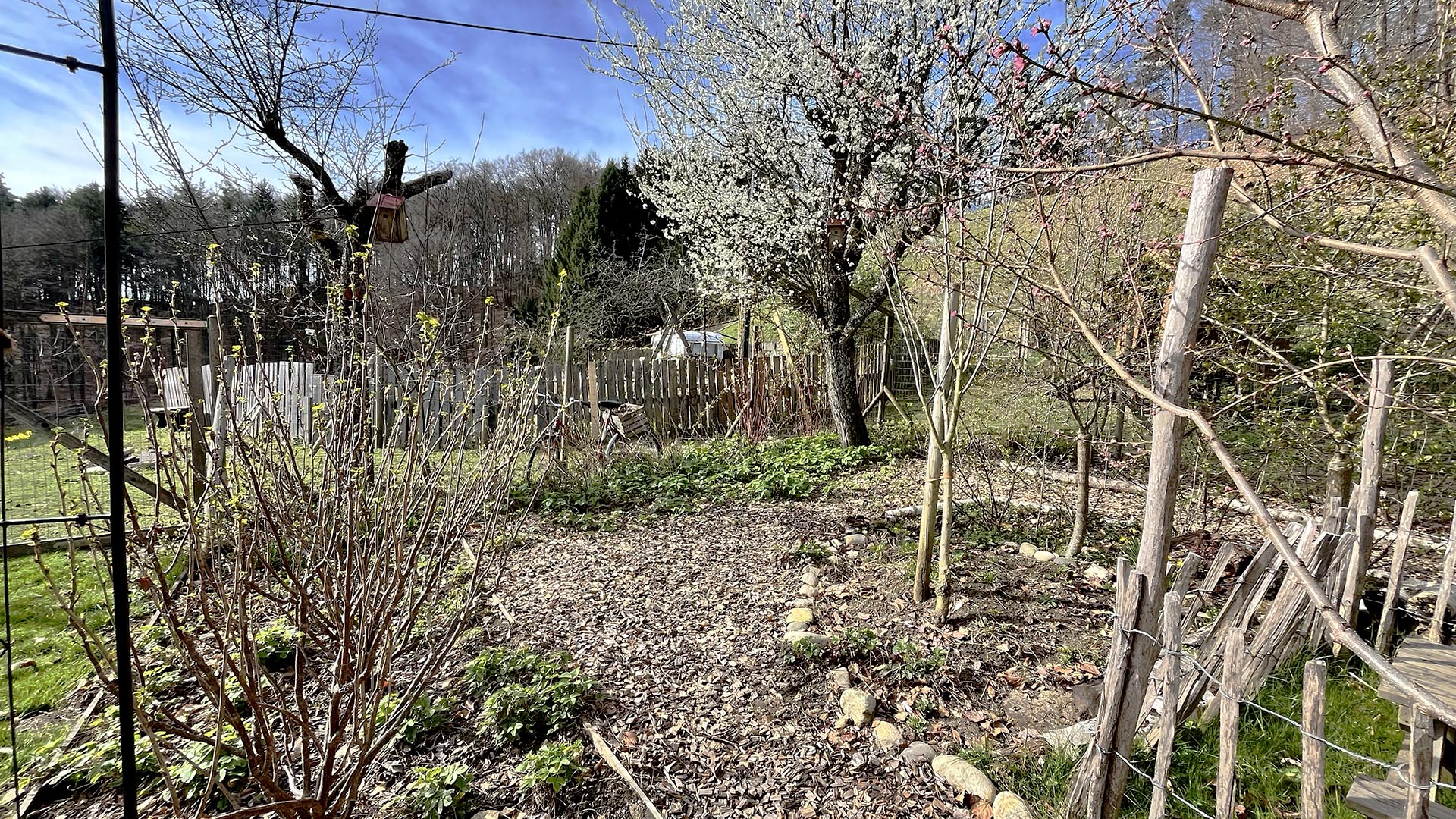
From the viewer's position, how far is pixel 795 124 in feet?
21.9

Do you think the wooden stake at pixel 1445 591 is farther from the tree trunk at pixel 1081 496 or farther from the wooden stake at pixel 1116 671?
the wooden stake at pixel 1116 671

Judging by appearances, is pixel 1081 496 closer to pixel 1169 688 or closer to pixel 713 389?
pixel 1169 688

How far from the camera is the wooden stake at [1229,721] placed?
4.43 ft

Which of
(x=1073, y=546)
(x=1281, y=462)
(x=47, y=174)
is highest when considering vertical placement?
(x=47, y=174)

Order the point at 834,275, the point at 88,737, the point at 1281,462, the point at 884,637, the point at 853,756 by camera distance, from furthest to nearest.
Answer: the point at 834,275
the point at 1281,462
the point at 884,637
the point at 88,737
the point at 853,756

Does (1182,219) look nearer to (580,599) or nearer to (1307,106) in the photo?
(1307,106)

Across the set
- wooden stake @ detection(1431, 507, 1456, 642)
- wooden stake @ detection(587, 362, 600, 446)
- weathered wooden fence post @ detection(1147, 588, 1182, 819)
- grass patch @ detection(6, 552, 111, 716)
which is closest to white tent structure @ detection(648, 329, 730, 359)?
wooden stake @ detection(587, 362, 600, 446)

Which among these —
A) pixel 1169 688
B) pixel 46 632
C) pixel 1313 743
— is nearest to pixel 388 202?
pixel 46 632

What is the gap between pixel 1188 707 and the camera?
2.07 m

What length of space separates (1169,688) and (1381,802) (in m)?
0.52

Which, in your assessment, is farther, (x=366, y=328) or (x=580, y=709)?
(x=580, y=709)

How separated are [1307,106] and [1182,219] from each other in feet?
3.42

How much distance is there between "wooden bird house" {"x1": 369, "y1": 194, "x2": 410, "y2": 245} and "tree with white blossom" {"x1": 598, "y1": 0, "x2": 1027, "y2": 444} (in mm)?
3134

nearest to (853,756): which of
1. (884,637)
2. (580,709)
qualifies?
(884,637)
